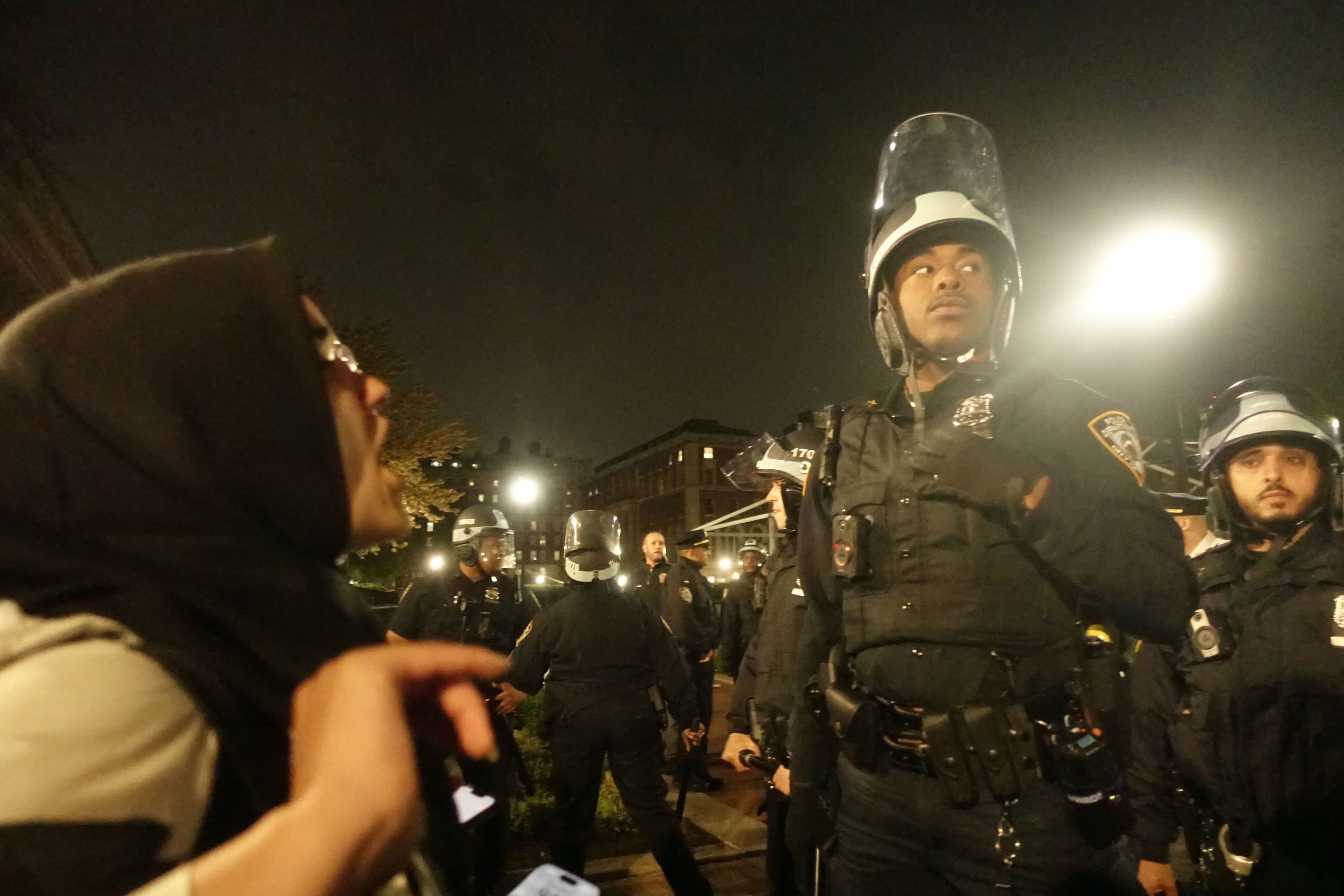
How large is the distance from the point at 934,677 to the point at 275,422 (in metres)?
1.96

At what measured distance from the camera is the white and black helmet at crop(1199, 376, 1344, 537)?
3.23m

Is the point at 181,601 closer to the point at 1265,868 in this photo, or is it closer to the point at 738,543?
the point at 1265,868

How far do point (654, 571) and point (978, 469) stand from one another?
9.08m

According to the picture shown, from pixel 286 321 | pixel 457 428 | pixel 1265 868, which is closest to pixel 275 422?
pixel 286 321

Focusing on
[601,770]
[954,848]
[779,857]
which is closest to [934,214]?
[954,848]

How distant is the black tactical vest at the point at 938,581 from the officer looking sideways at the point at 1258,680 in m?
0.64

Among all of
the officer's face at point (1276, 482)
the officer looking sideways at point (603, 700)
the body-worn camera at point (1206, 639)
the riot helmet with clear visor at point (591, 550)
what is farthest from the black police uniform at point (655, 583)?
the officer's face at point (1276, 482)

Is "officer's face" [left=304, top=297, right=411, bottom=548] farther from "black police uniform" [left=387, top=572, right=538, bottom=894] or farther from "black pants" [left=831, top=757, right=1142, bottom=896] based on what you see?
"black police uniform" [left=387, top=572, right=538, bottom=894]

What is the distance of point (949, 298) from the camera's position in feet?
8.59

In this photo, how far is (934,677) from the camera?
2.19m

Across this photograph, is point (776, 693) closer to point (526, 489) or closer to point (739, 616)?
point (739, 616)

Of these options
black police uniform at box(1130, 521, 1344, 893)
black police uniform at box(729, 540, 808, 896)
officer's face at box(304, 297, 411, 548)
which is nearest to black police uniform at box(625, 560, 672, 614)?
black police uniform at box(729, 540, 808, 896)

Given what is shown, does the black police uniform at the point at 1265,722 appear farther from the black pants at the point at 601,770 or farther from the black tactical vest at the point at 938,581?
the black pants at the point at 601,770

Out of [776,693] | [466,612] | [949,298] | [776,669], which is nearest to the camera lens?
[949,298]
